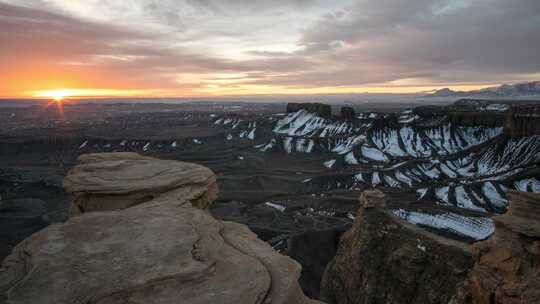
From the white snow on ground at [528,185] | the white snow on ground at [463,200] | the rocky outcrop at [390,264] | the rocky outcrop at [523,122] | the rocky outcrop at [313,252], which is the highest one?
the rocky outcrop at [523,122]

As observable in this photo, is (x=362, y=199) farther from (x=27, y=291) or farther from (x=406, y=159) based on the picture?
(x=406, y=159)

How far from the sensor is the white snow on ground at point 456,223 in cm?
3185

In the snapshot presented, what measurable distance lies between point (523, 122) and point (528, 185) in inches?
873

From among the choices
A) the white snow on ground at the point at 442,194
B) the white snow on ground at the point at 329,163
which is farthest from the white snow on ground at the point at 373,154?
the white snow on ground at the point at 442,194

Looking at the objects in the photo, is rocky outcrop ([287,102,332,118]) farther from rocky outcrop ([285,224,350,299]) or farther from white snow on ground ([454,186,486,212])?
rocky outcrop ([285,224,350,299])

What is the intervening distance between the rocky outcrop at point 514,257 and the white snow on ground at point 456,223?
2046 centimetres

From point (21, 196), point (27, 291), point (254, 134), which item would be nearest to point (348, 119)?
point (254, 134)

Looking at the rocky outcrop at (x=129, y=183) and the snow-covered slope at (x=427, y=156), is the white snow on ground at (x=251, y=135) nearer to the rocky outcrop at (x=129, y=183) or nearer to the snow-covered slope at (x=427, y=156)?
the snow-covered slope at (x=427, y=156)

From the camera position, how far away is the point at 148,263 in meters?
7.27

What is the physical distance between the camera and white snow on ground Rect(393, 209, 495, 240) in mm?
31848

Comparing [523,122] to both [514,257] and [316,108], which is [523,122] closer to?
[514,257]

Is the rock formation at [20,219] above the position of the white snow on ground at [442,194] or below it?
below

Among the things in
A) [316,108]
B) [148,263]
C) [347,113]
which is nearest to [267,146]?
[347,113]

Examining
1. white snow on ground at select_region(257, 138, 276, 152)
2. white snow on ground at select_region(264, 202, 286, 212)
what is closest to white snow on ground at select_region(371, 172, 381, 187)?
white snow on ground at select_region(264, 202, 286, 212)
